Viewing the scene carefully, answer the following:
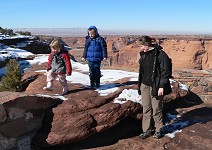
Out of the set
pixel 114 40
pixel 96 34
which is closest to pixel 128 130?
pixel 96 34

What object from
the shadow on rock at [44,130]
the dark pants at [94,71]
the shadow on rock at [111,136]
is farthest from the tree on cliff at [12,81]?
the shadow on rock at [111,136]

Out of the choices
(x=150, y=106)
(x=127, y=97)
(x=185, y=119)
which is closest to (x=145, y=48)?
(x=150, y=106)

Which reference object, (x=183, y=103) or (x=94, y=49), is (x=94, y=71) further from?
(x=183, y=103)

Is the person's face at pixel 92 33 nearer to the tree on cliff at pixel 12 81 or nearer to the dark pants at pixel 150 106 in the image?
the dark pants at pixel 150 106

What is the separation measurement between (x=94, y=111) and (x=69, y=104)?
51cm

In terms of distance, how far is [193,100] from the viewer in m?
9.02

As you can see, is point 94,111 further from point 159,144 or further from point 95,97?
point 159,144

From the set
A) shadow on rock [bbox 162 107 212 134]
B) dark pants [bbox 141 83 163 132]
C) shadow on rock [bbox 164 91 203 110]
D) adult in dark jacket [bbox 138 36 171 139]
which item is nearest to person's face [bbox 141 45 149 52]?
adult in dark jacket [bbox 138 36 171 139]

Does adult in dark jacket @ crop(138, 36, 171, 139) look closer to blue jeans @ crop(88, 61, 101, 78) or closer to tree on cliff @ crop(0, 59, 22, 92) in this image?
blue jeans @ crop(88, 61, 101, 78)

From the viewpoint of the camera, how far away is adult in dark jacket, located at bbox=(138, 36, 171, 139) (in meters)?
5.25

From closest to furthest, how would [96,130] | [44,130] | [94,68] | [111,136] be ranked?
[44,130]
[96,130]
[111,136]
[94,68]

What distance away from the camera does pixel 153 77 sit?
209 inches

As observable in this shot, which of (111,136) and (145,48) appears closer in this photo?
(145,48)

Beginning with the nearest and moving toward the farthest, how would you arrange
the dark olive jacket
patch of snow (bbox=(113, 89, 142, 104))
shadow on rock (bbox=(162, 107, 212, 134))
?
1. the dark olive jacket
2. patch of snow (bbox=(113, 89, 142, 104))
3. shadow on rock (bbox=(162, 107, 212, 134))
